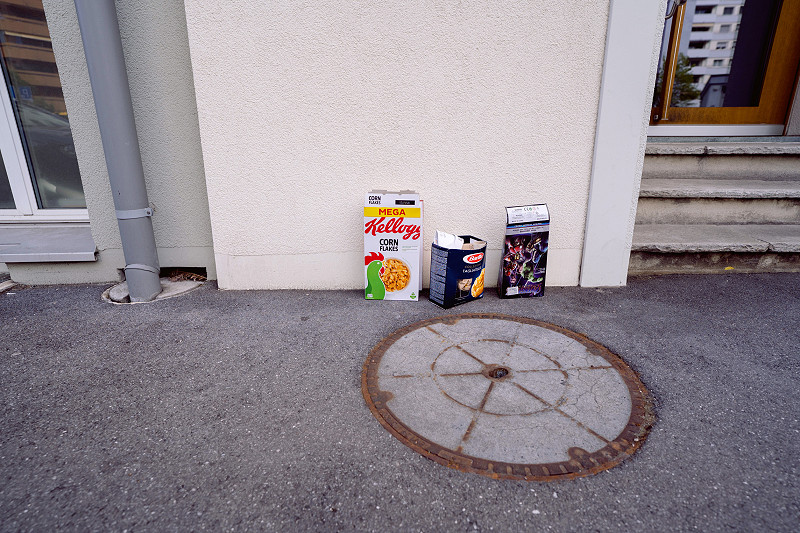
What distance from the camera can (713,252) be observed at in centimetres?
351

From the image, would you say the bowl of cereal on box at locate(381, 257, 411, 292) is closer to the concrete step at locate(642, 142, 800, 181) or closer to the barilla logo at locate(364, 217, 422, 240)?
the barilla logo at locate(364, 217, 422, 240)

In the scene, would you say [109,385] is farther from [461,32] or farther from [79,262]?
[461,32]

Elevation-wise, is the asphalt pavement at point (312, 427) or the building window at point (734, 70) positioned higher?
the building window at point (734, 70)

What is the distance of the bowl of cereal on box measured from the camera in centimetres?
313

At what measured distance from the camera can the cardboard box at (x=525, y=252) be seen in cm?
306

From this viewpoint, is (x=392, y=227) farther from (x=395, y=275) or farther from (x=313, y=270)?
(x=313, y=270)

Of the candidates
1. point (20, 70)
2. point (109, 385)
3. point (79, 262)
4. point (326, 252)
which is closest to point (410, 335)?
point (326, 252)

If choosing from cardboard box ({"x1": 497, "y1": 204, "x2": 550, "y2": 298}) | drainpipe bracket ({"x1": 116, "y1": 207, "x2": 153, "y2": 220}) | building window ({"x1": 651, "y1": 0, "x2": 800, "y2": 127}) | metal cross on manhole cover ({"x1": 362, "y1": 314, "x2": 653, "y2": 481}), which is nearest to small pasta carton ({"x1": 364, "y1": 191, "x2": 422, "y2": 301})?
metal cross on manhole cover ({"x1": 362, "y1": 314, "x2": 653, "y2": 481})

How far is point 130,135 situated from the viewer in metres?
2.89

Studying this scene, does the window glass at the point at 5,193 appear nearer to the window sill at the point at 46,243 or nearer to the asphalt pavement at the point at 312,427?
the window sill at the point at 46,243

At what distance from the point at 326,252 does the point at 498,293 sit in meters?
1.35

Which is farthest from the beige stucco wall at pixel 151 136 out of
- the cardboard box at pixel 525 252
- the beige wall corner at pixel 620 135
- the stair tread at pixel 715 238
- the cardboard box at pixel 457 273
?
the stair tread at pixel 715 238

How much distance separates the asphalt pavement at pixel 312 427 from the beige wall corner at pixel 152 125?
2.03 feet

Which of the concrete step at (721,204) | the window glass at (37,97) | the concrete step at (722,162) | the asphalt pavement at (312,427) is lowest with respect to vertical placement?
the asphalt pavement at (312,427)
